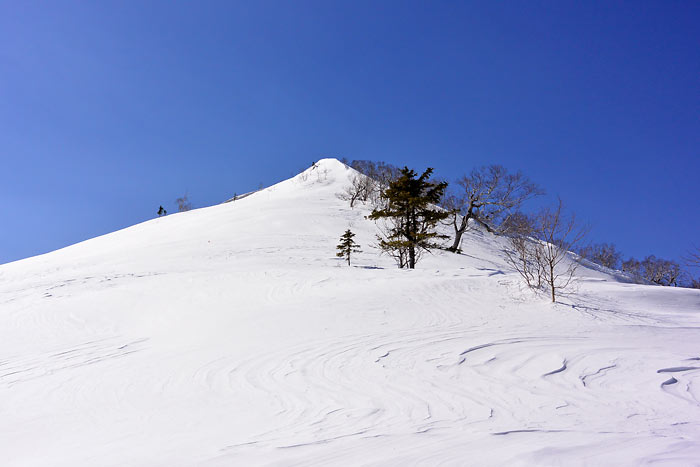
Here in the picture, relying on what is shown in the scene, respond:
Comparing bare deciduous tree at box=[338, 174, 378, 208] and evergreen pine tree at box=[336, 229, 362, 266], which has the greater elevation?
bare deciduous tree at box=[338, 174, 378, 208]

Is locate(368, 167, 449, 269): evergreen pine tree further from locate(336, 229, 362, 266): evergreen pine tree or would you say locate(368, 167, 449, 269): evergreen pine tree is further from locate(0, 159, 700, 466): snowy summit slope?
locate(0, 159, 700, 466): snowy summit slope

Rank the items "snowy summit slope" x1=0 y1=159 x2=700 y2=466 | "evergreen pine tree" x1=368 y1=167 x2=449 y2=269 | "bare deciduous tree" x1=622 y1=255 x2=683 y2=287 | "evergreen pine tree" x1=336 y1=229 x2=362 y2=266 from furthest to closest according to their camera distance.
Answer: "bare deciduous tree" x1=622 y1=255 x2=683 y2=287 < "evergreen pine tree" x1=336 y1=229 x2=362 y2=266 < "evergreen pine tree" x1=368 y1=167 x2=449 y2=269 < "snowy summit slope" x1=0 y1=159 x2=700 y2=466

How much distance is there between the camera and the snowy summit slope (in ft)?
11.4

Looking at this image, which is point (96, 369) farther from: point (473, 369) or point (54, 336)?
point (473, 369)

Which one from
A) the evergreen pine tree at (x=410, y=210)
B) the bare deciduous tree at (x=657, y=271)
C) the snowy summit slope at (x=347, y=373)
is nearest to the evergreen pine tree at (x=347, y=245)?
the evergreen pine tree at (x=410, y=210)

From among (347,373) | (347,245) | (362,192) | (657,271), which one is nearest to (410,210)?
(347,245)

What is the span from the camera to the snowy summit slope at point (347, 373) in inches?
136

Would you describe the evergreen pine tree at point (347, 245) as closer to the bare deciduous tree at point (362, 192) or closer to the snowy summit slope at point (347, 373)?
the snowy summit slope at point (347, 373)

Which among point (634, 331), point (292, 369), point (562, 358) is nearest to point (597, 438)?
point (562, 358)

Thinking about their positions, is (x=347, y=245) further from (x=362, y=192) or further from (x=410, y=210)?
(x=362, y=192)

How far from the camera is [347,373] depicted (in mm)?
5848

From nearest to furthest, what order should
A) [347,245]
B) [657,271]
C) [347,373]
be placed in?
[347,373]
[347,245]
[657,271]

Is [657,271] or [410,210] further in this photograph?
[657,271]

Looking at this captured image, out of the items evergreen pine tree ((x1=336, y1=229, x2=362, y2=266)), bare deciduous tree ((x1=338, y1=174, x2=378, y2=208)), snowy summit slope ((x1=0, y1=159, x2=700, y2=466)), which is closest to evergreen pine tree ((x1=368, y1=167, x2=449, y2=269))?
evergreen pine tree ((x1=336, y1=229, x2=362, y2=266))
